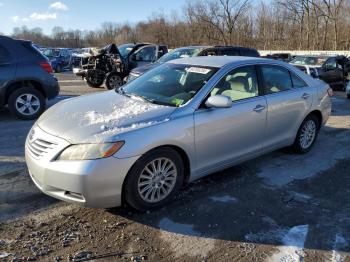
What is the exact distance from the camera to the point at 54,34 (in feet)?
375

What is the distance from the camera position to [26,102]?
330 inches

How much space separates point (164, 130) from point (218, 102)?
0.74 meters

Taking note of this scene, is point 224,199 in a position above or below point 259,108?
below

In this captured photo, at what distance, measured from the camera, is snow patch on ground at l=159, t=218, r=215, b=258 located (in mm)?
3389

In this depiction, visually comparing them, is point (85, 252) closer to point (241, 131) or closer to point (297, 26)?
point (241, 131)

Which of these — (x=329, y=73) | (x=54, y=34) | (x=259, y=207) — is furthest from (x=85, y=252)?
(x=54, y=34)

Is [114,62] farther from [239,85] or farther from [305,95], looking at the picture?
[239,85]

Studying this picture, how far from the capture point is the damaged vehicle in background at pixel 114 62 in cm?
1441

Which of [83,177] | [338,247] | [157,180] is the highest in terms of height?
[83,177]

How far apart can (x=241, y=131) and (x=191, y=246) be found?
1765 mm

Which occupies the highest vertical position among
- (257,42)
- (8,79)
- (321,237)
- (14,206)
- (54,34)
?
(54,34)

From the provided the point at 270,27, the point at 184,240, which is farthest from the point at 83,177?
the point at 270,27

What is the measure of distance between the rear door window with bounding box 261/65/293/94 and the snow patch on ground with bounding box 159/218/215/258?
2.36 metres

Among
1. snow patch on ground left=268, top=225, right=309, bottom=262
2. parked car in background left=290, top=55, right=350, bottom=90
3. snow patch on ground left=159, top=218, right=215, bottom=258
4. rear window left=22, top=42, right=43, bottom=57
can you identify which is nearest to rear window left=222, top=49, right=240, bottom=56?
parked car in background left=290, top=55, right=350, bottom=90
